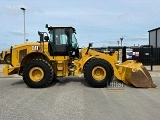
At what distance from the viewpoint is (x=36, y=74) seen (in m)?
13.8

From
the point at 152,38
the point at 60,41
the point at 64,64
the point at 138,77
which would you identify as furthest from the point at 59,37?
the point at 152,38

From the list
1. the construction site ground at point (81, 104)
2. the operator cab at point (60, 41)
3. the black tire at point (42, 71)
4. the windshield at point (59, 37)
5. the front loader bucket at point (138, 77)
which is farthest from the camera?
the windshield at point (59, 37)

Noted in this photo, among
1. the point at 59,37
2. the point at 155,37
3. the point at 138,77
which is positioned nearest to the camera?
the point at 138,77

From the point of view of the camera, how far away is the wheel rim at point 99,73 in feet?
44.6

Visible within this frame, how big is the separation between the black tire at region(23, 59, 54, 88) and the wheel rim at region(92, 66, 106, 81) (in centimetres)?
192

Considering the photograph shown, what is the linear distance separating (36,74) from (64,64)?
4.67ft

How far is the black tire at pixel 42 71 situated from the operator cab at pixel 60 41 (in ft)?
3.08

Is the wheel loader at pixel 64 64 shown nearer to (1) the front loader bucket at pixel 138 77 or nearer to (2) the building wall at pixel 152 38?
(1) the front loader bucket at pixel 138 77

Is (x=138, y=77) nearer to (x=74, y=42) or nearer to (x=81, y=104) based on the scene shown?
(x=74, y=42)

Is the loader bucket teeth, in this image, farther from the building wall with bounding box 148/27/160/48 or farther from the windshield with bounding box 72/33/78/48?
the building wall with bounding box 148/27/160/48

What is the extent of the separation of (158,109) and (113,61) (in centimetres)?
565

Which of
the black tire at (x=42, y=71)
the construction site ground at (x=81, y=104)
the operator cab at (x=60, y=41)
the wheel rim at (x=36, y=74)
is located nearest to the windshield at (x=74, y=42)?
the operator cab at (x=60, y=41)

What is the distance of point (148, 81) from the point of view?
13609mm

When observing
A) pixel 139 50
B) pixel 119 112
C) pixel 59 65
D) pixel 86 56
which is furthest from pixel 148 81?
pixel 139 50
